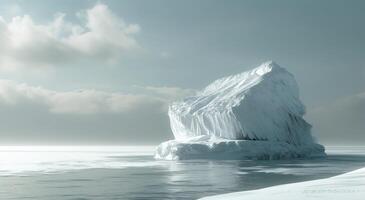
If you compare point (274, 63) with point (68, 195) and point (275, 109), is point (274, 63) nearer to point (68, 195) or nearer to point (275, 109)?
point (275, 109)

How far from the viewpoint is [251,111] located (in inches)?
2320

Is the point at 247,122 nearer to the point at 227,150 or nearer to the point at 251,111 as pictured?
the point at 251,111

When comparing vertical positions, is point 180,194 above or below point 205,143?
below

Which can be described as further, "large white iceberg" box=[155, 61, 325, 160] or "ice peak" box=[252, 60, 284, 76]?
"ice peak" box=[252, 60, 284, 76]

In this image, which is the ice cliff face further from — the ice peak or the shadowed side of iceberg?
the shadowed side of iceberg

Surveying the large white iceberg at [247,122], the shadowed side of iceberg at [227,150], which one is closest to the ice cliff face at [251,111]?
the large white iceberg at [247,122]

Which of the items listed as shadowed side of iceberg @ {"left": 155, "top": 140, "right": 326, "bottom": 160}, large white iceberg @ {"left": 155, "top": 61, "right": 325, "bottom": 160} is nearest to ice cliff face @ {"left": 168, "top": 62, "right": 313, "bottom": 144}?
large white iceberg @ {"left": 155, "top": 61, "right": 325, "bottom": 160}

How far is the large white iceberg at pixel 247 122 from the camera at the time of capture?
55469 millimetres

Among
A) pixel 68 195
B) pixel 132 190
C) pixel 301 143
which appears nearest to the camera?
pixel 68 195

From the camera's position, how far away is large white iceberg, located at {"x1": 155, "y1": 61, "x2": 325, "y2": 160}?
55469 mm

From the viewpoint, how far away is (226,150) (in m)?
55.0

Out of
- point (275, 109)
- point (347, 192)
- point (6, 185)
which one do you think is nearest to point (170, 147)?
point (275, 109)

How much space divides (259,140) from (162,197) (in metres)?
41.4

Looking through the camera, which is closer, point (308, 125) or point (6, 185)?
point (6, 185)
